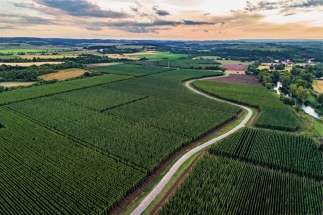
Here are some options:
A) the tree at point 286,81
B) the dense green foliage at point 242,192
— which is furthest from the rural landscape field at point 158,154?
the tree at point 286,81

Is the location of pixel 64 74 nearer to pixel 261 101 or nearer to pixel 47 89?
pixel 47 89

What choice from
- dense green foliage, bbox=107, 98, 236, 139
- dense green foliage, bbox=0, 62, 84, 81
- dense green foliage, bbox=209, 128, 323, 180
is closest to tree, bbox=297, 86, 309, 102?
dense green foliage, bbox=107, 98, 236, 139

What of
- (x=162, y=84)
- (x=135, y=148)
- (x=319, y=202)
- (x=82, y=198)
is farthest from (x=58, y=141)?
(x=162, y=84)

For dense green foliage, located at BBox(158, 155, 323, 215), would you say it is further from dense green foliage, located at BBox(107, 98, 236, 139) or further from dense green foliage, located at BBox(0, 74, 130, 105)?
dense green foliage, located at BBox(0, 74, 130, 105)

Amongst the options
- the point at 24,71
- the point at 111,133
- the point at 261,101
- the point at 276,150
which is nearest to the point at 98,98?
the point at 111,133

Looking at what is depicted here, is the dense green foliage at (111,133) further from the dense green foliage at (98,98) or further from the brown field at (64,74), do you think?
the brown field at (64,74)
